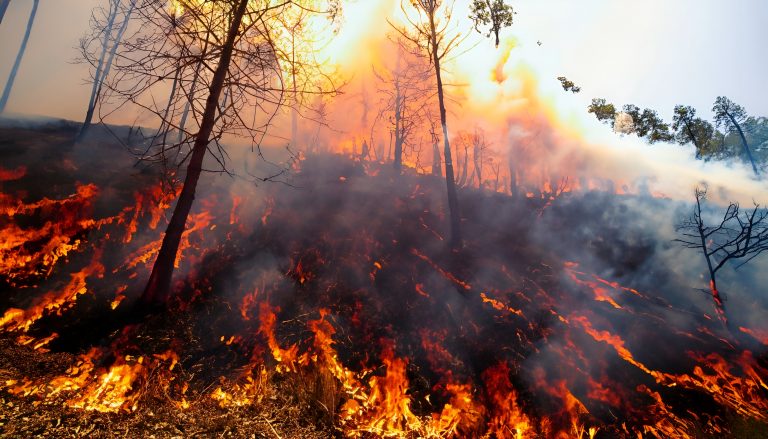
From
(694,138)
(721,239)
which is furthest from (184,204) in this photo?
(694,138)

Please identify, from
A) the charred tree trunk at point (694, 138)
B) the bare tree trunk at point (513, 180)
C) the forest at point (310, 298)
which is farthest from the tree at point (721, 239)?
the charred tree trunk at point (694, 138)

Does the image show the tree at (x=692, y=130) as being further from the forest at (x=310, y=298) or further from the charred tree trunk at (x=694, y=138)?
the forest at (x=310, y=298)

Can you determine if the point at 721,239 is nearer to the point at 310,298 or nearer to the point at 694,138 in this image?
A: the point at 694,138

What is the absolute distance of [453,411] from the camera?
19.9 ft

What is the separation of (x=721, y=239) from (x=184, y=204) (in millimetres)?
23323

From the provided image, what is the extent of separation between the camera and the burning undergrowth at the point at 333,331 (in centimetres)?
537

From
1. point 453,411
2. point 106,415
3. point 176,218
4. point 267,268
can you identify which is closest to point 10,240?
point 176,218

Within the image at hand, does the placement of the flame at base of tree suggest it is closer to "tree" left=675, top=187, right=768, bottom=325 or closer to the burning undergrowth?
the burning undergrowth

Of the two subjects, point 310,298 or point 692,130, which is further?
point 692,130

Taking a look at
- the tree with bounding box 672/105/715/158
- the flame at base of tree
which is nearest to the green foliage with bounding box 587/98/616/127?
the tree with bounding box 672/105/715/158

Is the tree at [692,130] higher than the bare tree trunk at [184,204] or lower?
higher

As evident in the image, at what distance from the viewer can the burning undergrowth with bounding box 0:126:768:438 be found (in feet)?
17.6

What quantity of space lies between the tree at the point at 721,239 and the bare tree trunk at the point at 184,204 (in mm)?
12363

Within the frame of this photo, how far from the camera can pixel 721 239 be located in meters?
15.8
